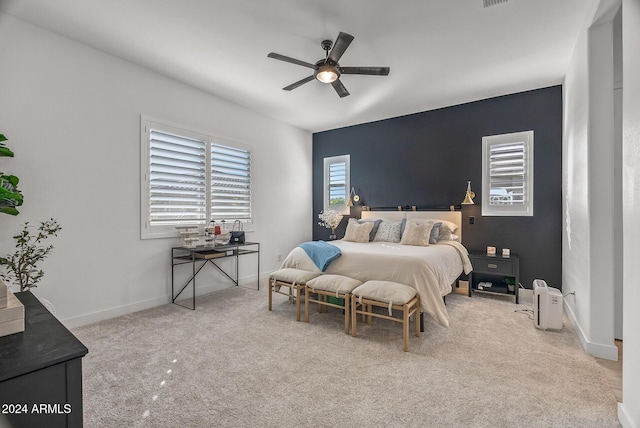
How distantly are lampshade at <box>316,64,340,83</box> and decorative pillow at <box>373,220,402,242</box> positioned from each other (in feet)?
7.94

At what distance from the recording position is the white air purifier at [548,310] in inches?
121

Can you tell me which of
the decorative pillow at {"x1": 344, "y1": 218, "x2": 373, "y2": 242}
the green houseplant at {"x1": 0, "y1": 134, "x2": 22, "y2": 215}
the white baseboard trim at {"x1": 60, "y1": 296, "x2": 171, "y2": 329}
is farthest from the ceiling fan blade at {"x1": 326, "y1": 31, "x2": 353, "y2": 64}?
the white baseboard trim at {"x1": 60, "y1": 296, "x2": 171, "y2": 329}

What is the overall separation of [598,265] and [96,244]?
4800 millimetres

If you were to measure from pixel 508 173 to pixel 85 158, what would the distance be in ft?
17.7

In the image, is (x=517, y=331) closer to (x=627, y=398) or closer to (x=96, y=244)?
(x=627, y=398)

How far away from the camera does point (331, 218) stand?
6.02m

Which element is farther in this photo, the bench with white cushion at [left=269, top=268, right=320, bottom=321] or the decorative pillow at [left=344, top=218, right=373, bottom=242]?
the decorative pillow at [left=344, top=218, right=373, bottom=242]

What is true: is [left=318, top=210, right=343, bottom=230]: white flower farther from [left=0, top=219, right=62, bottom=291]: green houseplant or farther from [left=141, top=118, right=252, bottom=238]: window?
[left=0, top=219, right=62, bottom=291]: green houseplant

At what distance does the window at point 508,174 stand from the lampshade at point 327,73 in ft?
9.32

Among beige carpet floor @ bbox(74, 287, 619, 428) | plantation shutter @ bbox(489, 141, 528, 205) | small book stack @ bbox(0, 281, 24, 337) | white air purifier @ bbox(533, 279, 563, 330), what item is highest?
plantation shutter @ bbox(489, 141, 528, 205)

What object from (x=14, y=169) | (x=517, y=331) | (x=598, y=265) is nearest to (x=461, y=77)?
(x=598, y=265)

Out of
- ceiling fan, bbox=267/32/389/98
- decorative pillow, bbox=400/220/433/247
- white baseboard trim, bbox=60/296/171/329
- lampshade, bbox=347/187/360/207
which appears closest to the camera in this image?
ceiling fan, bbox=267/32/389/98

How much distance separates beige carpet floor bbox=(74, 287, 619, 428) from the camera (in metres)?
1.83

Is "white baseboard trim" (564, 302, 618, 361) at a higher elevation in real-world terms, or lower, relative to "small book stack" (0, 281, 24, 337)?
lower
